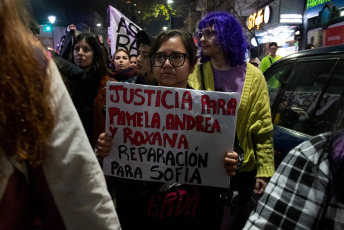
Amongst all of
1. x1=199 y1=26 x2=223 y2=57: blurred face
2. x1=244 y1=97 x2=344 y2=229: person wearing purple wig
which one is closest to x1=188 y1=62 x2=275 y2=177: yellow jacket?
x1=199 y1=26 x2=223 y2=57: blurred face

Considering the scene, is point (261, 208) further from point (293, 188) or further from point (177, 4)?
point (177, 4)

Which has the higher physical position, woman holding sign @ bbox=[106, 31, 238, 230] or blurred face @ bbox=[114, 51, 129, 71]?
blurred face @ bbox=[114, 51, 129, 71]

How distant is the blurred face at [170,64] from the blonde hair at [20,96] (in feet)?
4.22

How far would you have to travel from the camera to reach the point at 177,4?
111 ft

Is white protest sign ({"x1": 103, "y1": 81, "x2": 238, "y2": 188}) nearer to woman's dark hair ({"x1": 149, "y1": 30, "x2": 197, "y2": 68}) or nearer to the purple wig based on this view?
woman's dark hair ({"x1": 149, "y1": 30, "x2": 197, "y2": 68})

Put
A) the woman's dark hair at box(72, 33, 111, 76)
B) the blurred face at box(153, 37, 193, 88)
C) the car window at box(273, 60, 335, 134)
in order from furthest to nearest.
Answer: the woman's dark hair at box(72, 33, 111, 76) → the car window at box(273, 60, 335, 134) → the blurred face at box(153, 37, 193, 88)

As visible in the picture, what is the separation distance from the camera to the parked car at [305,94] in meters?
2.46

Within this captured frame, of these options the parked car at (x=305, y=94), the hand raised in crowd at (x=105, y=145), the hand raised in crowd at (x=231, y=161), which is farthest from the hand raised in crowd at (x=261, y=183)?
the hand raised in crowd at (x=105, y=145)

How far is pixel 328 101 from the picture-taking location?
246 centimetres

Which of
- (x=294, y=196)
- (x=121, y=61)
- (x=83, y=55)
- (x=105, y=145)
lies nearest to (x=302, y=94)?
(x=105, y=145)

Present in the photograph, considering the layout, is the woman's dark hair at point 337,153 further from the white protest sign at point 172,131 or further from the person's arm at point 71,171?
the white protest sign at point 172,131

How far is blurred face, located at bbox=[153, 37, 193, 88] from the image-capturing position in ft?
6.82

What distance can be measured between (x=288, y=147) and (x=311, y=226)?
1.80m

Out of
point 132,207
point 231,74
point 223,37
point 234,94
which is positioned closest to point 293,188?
point 234,94
